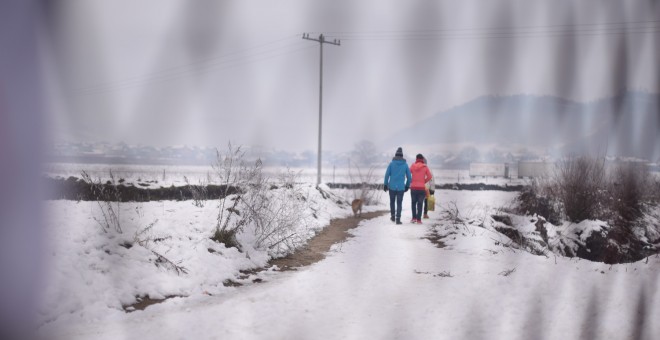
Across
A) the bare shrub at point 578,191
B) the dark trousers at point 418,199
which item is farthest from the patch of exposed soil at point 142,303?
the bare shrub at point 578,191

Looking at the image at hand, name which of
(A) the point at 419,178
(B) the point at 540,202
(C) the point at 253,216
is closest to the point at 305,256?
(C) the point at 253,216

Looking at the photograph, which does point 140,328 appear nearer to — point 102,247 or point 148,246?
point 102,247

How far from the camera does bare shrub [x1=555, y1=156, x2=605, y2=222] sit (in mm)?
7998

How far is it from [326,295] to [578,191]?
23.8 feet

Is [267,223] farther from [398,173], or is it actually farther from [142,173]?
[398,173]

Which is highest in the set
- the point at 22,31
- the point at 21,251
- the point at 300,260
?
the point at 22,31

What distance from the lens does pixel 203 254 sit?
14.5 feet

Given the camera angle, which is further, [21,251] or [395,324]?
[395,324]

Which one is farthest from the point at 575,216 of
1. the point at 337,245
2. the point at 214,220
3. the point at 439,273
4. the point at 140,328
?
the point at 140,328

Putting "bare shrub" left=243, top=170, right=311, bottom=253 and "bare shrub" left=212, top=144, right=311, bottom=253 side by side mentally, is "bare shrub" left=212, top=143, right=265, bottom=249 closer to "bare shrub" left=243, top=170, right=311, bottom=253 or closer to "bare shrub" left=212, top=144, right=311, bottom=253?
"bare shrub" left=212, top=144, right=311, bottom=253

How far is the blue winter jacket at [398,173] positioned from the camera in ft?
27.4

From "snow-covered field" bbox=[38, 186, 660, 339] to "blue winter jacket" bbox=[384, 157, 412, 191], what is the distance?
3617mm

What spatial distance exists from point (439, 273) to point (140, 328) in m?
2.52

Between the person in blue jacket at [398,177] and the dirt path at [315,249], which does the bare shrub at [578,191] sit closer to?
the person in blue jacket at [398,177]
